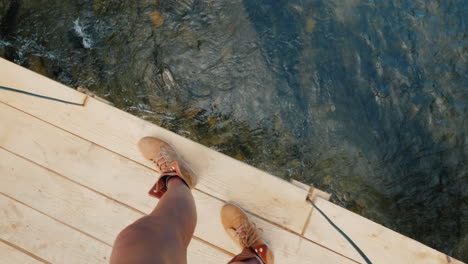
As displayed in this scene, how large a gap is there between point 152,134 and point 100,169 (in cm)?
51

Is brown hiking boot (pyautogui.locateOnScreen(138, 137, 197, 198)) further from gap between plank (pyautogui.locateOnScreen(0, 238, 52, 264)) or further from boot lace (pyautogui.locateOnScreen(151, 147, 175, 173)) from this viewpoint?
gap between plank (pyautogui.locateOnScreen(0, 238, 52, 264))

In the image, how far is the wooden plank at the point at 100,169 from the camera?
2.45 metres

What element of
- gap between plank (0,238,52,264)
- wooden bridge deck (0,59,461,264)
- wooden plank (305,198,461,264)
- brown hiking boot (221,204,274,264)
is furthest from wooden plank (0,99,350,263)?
gap between plank (0,238,52,264)

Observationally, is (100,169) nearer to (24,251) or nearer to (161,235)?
(24,251)

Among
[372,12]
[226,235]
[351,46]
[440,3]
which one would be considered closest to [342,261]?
[226,235]

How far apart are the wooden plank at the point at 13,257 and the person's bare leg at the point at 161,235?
4.20 ft

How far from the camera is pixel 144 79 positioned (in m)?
3.27

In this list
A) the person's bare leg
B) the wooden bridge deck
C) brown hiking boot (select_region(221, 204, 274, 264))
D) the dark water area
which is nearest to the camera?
the person's bare leg

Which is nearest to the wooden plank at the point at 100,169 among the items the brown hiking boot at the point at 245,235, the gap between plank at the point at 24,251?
the brown hiking boot at the point at 245,235

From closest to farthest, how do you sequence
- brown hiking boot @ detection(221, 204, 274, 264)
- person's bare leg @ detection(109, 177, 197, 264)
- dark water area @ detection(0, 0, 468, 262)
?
person's bare leg @ detection(109, 177, 197, 264)
brown hiking boot @ detection(221, 204, 274, 264)
dark water area @ detection(0, 0, 468, 262)

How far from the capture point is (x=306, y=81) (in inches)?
124

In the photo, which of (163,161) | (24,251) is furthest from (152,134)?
(24,251)

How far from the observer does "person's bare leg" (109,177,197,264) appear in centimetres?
159

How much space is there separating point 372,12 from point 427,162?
63.2 inches
